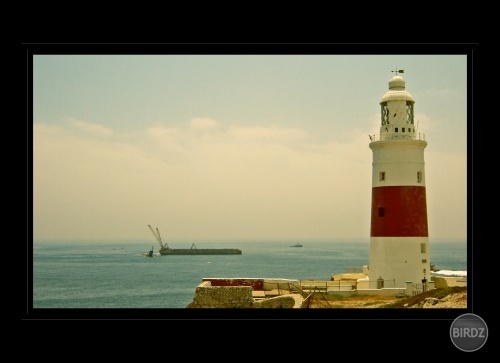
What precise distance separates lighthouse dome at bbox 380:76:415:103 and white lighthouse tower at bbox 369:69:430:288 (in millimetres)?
484

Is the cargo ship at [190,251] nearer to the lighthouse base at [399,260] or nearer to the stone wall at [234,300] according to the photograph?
the lighthouse base at [399,260]

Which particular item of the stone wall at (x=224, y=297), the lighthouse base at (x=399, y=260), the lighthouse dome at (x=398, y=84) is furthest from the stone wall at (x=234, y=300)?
the lighthouse dome at (x=398, y=84)

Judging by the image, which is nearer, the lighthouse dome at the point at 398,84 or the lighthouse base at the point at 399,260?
the lighthouse base at the point at 399,260

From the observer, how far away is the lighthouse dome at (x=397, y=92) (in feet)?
52.4

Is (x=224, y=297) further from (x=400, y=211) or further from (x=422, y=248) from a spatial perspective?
(x=422, y=248)

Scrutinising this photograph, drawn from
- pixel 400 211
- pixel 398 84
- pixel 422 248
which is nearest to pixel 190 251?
pixel 398 84

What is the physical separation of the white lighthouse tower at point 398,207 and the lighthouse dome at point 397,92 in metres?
0.48

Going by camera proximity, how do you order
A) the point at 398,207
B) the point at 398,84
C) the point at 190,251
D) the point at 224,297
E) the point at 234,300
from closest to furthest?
the point at 234,300
the point at 224,297
the point at 398,207
the point at 398,84
the point at 190,251

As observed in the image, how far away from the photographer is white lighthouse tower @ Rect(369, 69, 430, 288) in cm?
1531

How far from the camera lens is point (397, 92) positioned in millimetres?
16016

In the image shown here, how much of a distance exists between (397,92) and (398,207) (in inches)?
102

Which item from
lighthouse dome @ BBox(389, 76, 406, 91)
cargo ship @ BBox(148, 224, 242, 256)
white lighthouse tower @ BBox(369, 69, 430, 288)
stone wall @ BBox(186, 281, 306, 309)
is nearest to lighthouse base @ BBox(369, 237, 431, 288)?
white lighthouse tower @ BBox(369, 69, 430, 288)
